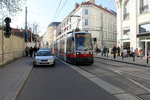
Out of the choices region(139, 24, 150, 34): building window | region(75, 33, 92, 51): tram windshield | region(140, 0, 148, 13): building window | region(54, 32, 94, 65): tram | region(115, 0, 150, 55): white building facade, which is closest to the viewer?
region(54, 32, 94, 65): tram

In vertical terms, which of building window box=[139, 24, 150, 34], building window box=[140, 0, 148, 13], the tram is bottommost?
the tram

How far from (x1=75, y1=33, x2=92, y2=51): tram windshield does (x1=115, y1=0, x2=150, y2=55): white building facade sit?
13.9m

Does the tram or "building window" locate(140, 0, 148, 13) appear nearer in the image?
the tram

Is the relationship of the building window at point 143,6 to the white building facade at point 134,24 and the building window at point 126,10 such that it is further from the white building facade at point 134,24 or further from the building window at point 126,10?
the building window at point 126,10

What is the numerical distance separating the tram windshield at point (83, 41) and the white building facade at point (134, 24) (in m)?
13.9

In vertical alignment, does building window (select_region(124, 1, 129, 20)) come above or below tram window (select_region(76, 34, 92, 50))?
above

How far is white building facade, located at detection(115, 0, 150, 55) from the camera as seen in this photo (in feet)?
98.5

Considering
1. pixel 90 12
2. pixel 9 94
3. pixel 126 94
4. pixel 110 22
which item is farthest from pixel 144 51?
pixel 110 22

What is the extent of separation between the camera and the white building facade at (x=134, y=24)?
1182 inches

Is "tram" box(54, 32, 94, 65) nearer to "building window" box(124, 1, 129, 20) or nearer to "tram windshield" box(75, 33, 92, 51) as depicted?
"tram windshield" box(75, 33, 92, 51)

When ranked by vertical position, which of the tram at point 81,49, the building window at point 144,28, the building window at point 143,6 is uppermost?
the building window at point 143,6

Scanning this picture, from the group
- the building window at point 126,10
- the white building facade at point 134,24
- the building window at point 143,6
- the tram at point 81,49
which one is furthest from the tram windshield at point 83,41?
the building window at point 126,10

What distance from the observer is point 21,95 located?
7113mm

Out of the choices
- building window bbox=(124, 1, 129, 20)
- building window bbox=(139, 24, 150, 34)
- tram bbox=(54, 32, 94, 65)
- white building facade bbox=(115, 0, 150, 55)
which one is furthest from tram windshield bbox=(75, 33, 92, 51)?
building window bbox=(124, 1, 129, 20)
